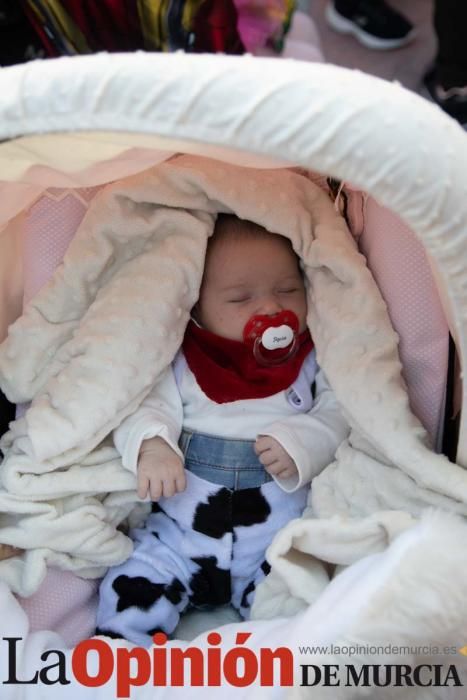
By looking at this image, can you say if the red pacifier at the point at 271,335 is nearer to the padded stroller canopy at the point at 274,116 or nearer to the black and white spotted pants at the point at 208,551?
the black and white spotted pants at the point at 208,551

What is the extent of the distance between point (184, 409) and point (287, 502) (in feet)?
0.61

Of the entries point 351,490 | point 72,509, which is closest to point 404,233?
point 351,490

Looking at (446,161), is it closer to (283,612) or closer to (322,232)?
(322,232)

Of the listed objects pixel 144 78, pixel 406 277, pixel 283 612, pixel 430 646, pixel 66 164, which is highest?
pixel 144 78

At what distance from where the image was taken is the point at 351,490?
97 centimetres

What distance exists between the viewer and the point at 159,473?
99cm

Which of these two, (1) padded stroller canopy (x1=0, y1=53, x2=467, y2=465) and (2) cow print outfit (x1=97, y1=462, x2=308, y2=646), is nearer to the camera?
(1) padded stroller canopy (x1=0, y1=53, x2=467, y2=465)

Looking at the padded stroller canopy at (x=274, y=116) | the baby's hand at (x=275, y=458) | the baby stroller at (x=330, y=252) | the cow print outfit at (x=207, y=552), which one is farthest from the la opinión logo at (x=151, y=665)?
the padded stroller canopy at (x=274, y=116)

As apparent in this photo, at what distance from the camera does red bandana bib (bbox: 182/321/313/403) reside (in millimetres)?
1083

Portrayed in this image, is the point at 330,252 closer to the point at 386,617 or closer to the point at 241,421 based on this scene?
the point at 241,421

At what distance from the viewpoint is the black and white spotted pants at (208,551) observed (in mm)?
1021

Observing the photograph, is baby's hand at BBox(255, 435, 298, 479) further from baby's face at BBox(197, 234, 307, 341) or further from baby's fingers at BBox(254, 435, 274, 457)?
baby's face at BBox(197, 234, 307, 341)

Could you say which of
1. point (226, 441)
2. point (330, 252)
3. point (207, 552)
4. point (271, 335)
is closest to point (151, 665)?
point (207, 552)

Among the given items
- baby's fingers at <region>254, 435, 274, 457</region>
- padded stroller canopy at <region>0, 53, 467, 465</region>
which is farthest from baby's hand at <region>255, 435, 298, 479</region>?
padded stroller canopy at <region>0, 53, 467, 465</region>
